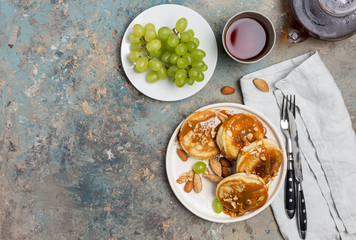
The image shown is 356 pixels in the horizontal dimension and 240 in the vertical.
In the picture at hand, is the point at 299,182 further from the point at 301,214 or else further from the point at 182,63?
the point at 182,63

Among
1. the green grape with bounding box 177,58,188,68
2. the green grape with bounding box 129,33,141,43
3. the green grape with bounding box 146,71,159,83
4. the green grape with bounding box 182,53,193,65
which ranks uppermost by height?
the green grape with bounding box 129,33,141,43

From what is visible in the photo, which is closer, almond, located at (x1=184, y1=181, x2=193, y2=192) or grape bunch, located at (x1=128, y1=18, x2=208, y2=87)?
grape bunch, located at (x1=128, y1=18, x2=208, y2=87)

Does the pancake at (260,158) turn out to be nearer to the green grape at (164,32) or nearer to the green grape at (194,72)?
the green grape at (194,72)

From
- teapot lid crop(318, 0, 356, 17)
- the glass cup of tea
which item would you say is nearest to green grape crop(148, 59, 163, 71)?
the glass cup of tea

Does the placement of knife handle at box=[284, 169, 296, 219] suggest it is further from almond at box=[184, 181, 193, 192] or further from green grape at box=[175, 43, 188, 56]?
green grape at box=[175, 43, 188, 56]

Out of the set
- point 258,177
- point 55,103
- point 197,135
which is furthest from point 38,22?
point 258,177

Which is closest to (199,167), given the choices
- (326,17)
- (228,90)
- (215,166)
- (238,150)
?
(215,166)

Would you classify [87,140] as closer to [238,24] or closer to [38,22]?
[38,22]
